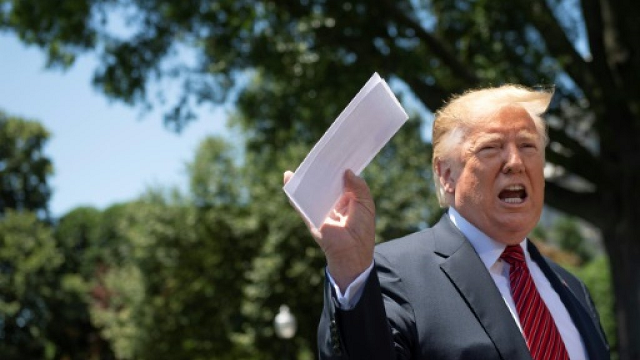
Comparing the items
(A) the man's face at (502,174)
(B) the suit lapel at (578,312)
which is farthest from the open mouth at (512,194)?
(B) the suit lapel at (578,312)

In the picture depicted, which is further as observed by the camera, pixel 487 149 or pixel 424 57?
pixel 424 57

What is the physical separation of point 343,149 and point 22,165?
1639 inches

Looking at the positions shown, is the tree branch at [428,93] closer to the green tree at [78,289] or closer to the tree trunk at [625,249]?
the tree trunk at [625,249]

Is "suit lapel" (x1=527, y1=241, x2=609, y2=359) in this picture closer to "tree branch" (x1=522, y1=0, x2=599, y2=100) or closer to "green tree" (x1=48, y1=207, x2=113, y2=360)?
"tree branch" (x1=522, y1=0, x2=599, y2=100)

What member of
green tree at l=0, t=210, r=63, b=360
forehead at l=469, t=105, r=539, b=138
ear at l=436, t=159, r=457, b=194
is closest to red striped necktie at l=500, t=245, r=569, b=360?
ear at l=436, t=159, r=457, b=194

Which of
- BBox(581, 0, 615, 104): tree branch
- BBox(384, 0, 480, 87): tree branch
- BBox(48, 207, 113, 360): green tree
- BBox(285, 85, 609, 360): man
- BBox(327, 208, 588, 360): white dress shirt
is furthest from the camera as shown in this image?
BBox(48, 207, 113, 360): green tree

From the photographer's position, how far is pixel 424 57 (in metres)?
13.2

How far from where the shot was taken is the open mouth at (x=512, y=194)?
3055 millimetres

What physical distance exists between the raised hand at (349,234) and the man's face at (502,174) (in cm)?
57

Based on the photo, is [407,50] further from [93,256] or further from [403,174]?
[93,256]

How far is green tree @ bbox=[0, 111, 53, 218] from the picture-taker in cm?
4191

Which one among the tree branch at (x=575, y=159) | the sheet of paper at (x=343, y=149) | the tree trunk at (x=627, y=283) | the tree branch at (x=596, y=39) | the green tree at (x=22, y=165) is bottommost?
the tree trunk at (x=627, y=283)

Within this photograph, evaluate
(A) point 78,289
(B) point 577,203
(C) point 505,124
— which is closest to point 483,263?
(C) point 505,124

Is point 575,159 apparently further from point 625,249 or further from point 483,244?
point 483,244
